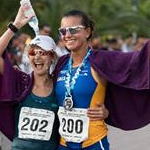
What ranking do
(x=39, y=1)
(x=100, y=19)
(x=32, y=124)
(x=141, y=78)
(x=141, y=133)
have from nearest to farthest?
1. (x=141, y=78)
2. (x=32, y=124)
3. (x=141, y=133)
4. (x=39, y=1)
5. (x=100, y=19)

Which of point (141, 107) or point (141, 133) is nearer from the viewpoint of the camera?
point (141, 107)

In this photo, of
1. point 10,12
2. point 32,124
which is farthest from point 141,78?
point 10,12

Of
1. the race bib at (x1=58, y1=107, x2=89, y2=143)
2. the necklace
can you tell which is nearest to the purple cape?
the necklace

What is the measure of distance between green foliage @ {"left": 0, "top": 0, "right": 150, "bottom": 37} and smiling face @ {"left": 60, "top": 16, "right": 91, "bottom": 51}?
1206 centimetres

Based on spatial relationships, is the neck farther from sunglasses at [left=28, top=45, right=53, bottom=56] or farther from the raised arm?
the raised arm

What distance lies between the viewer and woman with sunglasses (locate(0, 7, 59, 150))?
4.46m

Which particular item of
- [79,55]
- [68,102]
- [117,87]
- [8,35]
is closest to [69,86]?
[68,102]

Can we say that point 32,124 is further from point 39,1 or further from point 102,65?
point 39,1

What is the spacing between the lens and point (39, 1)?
72.4ft

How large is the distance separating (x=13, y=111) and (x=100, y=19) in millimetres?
23919

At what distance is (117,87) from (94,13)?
2389cm

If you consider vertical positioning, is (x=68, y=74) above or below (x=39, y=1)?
above

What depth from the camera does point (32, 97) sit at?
4504mm

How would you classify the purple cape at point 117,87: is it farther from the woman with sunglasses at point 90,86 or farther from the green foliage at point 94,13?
the green foliage at point 94,13
